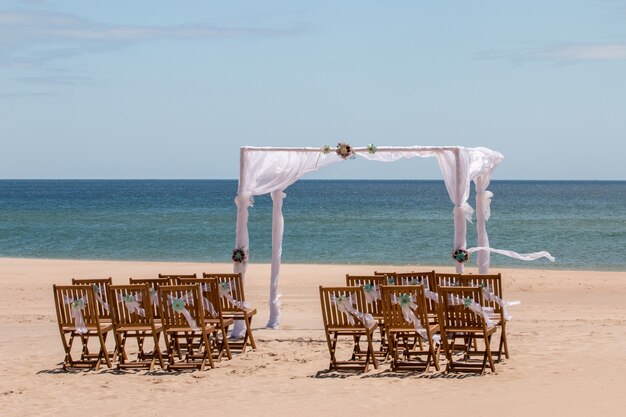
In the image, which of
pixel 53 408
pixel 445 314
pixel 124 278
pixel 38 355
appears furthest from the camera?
pixel 124 278

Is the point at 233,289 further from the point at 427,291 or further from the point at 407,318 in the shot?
the point at 407,318

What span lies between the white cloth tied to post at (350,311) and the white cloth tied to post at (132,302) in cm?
194

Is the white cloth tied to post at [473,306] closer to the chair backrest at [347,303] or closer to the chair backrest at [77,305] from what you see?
the chair backrest at [347,303]

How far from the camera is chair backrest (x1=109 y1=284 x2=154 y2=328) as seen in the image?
1042 cm

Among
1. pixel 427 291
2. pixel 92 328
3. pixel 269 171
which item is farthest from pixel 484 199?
pixel 92 328

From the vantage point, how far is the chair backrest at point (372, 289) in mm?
10828

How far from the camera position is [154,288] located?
36.9 ft

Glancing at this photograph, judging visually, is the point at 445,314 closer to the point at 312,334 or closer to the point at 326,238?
the point at 312,334

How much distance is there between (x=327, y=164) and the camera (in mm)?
13664

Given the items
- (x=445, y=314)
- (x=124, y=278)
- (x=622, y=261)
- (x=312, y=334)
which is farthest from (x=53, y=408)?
(x=622, y=261)

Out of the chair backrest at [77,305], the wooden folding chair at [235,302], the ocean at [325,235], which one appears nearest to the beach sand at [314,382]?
the wooden folding chair at [235,302]

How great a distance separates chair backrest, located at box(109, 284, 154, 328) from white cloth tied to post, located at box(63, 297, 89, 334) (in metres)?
0.32

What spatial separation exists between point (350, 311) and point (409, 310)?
608mm

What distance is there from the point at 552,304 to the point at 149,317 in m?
9.02
